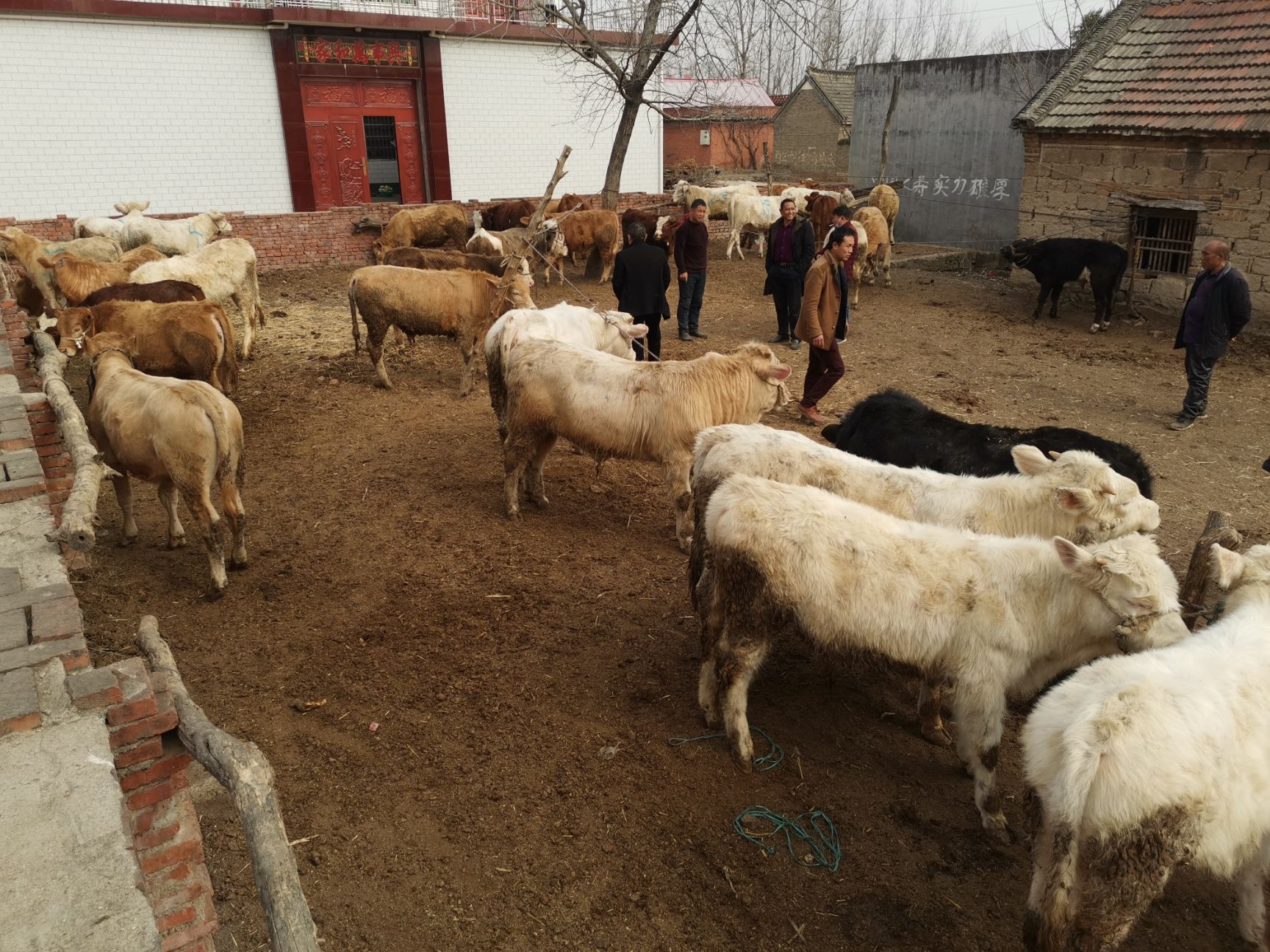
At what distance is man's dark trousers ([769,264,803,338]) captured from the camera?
488 inches

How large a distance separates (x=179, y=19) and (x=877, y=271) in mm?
16154

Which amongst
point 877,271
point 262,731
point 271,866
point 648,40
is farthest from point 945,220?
point 271,866

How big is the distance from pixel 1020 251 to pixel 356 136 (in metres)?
15.9

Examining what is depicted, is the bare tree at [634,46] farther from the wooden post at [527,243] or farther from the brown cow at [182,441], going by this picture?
the brown cow at [182,441]

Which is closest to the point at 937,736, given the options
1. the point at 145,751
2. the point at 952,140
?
the point at 145,751

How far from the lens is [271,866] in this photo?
2.36 metres

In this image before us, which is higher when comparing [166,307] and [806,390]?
[166,307]

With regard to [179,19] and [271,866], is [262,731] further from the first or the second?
[179,19]

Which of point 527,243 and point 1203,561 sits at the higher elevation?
point 527,243

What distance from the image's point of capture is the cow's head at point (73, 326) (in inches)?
323

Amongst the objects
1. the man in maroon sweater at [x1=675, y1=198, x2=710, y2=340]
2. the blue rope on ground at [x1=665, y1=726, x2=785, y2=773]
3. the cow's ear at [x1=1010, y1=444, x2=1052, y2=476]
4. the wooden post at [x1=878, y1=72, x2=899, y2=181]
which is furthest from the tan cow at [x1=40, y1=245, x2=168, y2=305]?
the wooden post at [x1=878, y1=72, x2=899, y2=181]

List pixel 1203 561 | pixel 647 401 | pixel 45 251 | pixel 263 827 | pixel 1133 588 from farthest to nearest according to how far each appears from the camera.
Result: pixel 45 251 < pixel 647 401 < pixel 1203 561 < pixel 1133 588 < pixel 263 827

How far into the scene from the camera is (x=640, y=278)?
10656 mm

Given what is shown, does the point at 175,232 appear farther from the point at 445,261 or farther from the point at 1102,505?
the point at 1102,505
